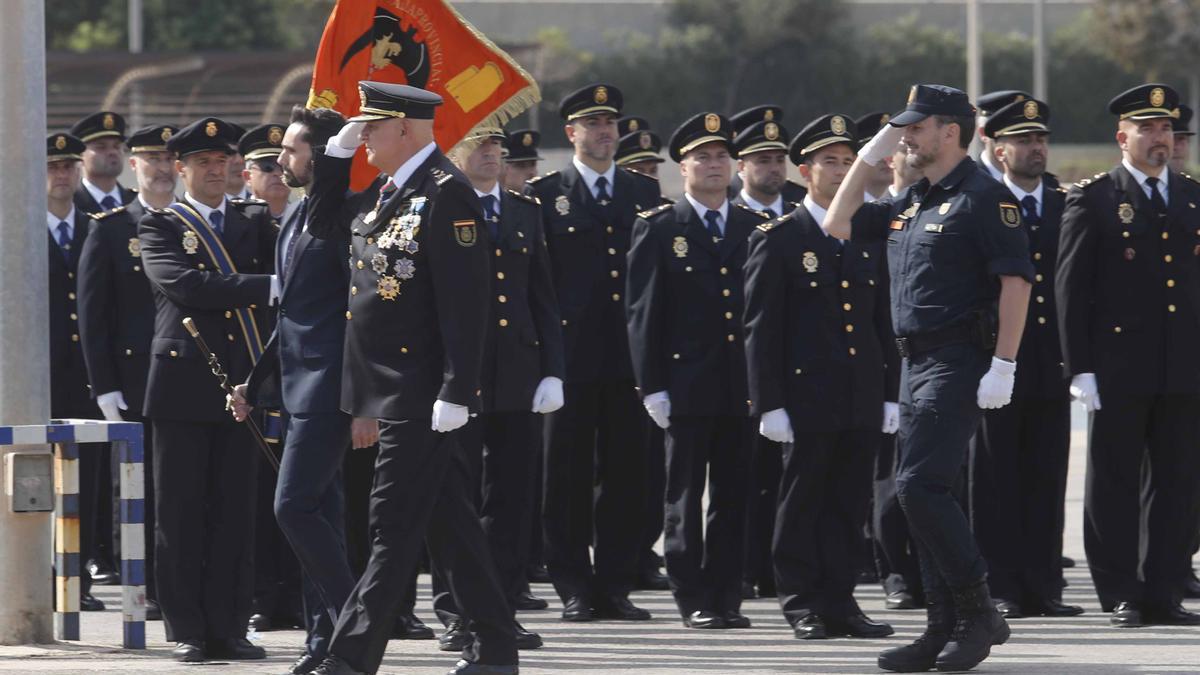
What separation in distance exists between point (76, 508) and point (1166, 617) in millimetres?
4583

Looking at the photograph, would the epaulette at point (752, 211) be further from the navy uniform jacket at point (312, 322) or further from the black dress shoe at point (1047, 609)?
the navy uniform jacket at point (312, 322)

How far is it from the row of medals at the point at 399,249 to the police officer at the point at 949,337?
1752 millimetres

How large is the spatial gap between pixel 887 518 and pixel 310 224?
152 inches

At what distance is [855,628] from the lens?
30.2ft

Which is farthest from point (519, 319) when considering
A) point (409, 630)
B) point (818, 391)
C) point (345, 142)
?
point (345, 142)

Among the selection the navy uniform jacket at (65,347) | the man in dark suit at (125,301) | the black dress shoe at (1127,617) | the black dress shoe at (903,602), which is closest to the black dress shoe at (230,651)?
the man in dark suit at (125,301)

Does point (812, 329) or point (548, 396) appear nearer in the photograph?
point (548, 396)

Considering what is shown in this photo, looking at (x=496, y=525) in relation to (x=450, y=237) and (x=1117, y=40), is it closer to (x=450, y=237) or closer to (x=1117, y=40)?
(x=450, y=237)

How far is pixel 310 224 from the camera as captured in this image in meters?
7.93

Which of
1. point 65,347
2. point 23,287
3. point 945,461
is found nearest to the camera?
point 945,461

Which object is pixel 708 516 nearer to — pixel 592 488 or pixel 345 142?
pixel 592 488

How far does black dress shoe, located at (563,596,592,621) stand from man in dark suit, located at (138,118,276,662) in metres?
1.76

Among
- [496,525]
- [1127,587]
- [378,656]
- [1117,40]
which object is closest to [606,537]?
[496,525]

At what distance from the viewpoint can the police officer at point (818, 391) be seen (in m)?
9.22
